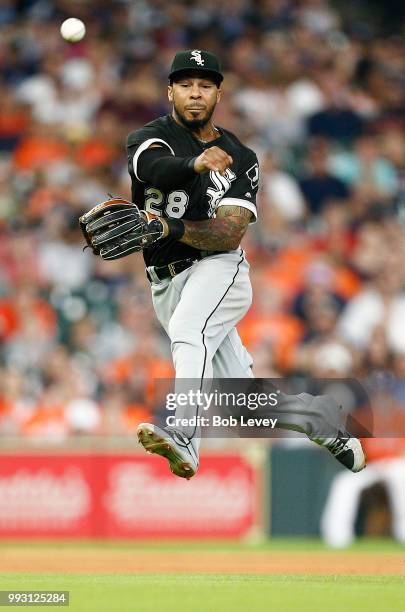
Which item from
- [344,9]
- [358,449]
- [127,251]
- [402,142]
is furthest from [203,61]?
[344,9]

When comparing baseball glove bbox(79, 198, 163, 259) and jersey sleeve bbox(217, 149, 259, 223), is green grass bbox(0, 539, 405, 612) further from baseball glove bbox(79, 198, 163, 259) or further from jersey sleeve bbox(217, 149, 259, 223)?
jersey sleeve bbox(217, 149, 259, 223)

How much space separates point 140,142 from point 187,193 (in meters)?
0.39

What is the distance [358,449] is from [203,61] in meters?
2.23

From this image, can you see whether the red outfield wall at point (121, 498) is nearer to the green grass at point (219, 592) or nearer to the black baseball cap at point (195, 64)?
the green grass at point (219, 592)

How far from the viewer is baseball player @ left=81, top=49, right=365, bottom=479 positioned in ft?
20.6

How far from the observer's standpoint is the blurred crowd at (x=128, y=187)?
11719mm

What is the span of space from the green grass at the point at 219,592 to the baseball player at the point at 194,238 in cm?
66

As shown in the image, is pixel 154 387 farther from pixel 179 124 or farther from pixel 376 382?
pixel 179 124

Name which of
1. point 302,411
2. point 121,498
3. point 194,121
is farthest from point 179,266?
point 121,498

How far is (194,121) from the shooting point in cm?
662

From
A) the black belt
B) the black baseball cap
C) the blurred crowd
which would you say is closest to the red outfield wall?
the blurred crowd

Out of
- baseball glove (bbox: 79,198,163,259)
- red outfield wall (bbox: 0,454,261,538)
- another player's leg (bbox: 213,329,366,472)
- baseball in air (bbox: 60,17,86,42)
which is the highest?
baseball in air (bbox: 60,17,86,42)

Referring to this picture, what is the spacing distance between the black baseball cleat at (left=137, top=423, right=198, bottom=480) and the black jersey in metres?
1.04

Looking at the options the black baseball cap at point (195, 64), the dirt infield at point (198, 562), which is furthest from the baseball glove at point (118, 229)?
the dirt infield at point (198, 562)
